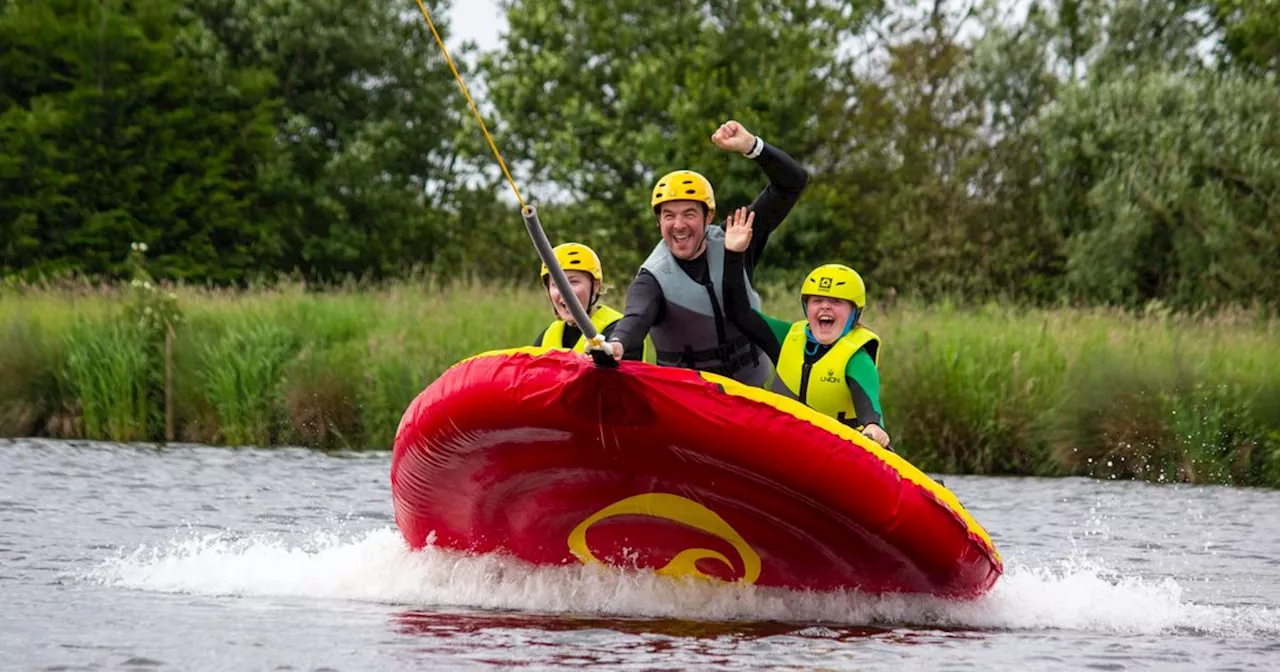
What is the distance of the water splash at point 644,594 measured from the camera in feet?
24.1

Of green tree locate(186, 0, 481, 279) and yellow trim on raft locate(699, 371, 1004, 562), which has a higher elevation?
green tree locate(186, 0, 481, 279)

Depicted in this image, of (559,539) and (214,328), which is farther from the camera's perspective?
(214,328)

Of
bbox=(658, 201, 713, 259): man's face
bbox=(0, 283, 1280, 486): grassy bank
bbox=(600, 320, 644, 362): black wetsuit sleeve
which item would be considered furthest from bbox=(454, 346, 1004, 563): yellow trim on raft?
bbox=(0, 283, 1280, 486): grassy bank

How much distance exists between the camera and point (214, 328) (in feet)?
53.4

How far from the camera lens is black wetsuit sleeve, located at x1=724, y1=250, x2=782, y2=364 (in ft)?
23.8

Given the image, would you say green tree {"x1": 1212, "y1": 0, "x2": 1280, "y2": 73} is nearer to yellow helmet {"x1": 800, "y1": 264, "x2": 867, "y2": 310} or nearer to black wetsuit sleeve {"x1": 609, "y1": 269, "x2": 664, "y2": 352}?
yellow helmet {"x1": 800, "y1": 264, "x2": 867, "y2": 310}

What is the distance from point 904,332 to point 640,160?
60.2 feet

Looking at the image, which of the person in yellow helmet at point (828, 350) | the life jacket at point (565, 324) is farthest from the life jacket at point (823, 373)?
the life jacket at point (565, 324)

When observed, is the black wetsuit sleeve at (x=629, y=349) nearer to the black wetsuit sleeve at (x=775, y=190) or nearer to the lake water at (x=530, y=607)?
the black wetsuit sleeve at (x=775, y=190)

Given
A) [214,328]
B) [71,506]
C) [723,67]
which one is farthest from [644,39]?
[71,506]

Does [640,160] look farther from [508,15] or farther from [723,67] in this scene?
[508,15]

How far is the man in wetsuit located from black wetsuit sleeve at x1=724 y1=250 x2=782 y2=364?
42 millimetres

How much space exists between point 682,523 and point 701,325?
0.79 meters

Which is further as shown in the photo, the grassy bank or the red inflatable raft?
the grassy bank
